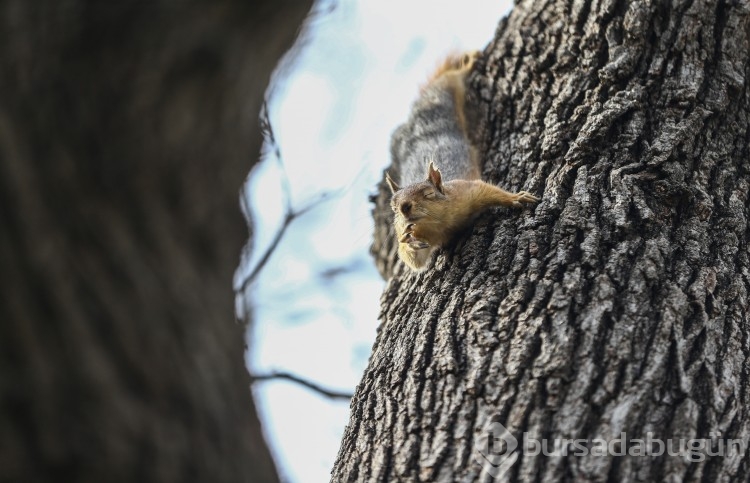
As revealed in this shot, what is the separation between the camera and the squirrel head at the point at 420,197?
4.16m

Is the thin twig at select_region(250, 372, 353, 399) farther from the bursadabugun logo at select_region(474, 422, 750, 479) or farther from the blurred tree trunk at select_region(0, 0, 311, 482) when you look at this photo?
the blurred tree trunk at select_region(0, 0, 311, 482)

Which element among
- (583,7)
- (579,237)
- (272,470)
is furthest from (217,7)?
(583,7)

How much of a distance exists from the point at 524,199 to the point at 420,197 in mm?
937

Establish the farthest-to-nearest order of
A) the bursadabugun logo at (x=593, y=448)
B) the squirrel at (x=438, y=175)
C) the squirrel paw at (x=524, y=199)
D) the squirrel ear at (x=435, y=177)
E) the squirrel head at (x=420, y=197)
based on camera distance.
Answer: the squirrel ear at (x=435, y=177)
the squirrel head at (x=420, y=197)
the squirrel at (x=438, y=175)
the squirrel paw at (x=524, y=199)
the bursadabugun logo at (x=593, y=448)

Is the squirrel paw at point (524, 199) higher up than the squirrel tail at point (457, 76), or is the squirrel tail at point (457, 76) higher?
the squirrel tail at point (457, 76)

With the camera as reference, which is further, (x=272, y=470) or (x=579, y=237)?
(x=579, y=237)

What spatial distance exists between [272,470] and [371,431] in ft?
3.57

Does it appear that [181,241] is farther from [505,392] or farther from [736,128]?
[736,128]

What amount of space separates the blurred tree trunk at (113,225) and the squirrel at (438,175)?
2148mm

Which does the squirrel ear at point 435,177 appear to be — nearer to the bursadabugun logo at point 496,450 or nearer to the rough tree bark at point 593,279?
the rough tree bark at point 593,279

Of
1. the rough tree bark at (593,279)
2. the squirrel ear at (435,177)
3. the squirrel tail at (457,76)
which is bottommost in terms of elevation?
the rough tree bark at (593,279)

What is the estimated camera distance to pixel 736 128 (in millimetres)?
3555

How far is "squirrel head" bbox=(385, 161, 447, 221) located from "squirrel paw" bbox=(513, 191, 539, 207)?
2.09 feet

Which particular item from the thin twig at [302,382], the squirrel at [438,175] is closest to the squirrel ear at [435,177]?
the squirrel at [438,175]
